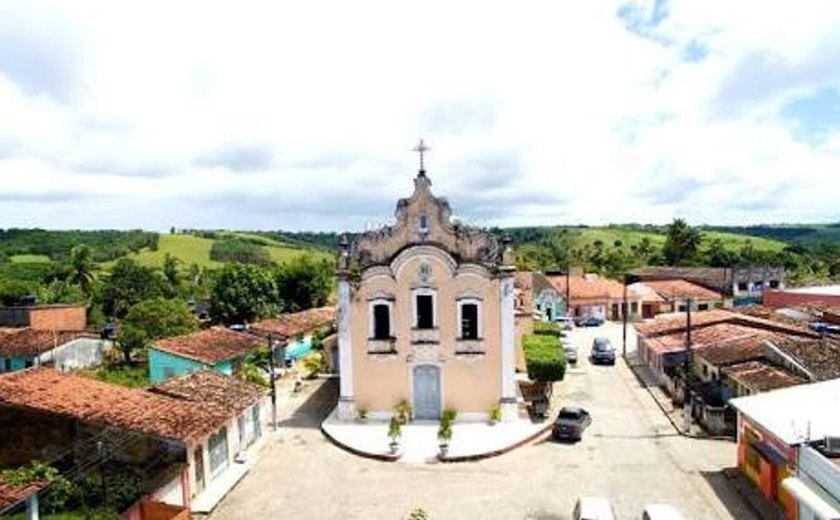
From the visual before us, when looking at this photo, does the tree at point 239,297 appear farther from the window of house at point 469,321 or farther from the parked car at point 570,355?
the window of house at point 469,321

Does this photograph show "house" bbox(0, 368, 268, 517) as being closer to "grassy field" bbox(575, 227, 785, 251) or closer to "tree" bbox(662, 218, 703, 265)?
"tree" bbox(662, 218, 703, 265)

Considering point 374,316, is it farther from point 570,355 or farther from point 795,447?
point 570,355

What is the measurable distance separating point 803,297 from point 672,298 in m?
16.7

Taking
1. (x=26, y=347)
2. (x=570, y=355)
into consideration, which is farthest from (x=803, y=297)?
(x=26, y=347)

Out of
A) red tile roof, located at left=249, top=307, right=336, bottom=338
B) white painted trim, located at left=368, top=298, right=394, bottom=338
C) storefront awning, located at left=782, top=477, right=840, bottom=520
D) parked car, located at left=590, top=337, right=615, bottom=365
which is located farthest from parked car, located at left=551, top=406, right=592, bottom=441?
red tile roof, located at left=249, top=307, right=336, bottom=338

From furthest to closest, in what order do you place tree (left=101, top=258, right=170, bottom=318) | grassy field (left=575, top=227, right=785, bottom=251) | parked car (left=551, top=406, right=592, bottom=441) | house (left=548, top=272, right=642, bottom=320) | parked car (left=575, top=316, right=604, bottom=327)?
A: grassy field (left=575, top=227, right=785, bottom=251), house (left=548, top=272, right=642, bottom=320), parked car (left=575, top=316, right=604, bottom=327), tree (left=101, top=258, right=170, bottom=318), parked car (left=551, top=406, right=592, bottom=441)

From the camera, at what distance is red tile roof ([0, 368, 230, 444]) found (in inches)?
880

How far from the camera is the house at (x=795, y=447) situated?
61.6 ft

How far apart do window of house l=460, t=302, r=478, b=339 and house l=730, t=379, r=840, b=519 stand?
35.6 ft

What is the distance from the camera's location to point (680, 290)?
79000 millimetres

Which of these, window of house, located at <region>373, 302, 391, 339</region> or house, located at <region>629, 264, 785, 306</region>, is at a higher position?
window of house, located at <region>373, 302, 391, 339</region>

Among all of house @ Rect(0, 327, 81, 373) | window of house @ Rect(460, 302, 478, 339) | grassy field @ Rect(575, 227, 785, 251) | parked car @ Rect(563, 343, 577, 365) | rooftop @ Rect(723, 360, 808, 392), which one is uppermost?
grassy field @ Rect(575, 227, 785, 251)

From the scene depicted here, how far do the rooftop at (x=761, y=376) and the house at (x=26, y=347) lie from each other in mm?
37950

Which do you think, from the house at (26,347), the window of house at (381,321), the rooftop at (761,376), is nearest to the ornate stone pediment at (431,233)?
the window of house at (381,321)
